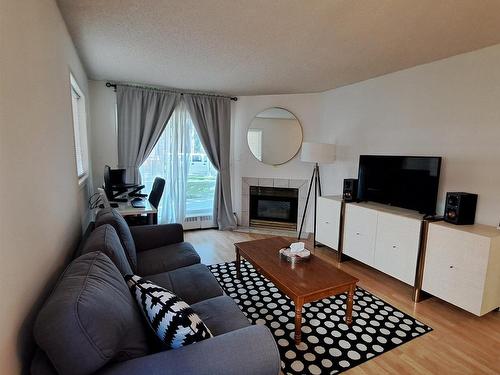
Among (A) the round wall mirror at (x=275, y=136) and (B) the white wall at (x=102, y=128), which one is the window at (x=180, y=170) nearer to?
(B) the white wall at (x=102, y=128)

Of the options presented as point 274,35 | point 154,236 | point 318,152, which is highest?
point 274,35

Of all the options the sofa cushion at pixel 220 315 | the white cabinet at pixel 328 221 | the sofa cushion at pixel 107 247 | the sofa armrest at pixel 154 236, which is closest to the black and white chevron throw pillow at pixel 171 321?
the sofa cushion at pixel 220 315

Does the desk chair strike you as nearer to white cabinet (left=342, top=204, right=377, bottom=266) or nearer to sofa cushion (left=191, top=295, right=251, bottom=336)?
sofa cushion (left=191, top=295, right=251, bottom=336)

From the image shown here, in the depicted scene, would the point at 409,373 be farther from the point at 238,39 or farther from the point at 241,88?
the point at 241,88

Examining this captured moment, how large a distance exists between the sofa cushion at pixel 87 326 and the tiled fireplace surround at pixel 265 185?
359 cm

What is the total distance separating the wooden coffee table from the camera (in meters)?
1.90

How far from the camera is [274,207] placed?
4797mm

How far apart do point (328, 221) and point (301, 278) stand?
171cm

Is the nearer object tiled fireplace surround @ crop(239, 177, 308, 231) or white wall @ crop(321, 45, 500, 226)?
white wall @ crop(321, 45, 500, 226)

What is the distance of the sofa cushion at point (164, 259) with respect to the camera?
2.15m

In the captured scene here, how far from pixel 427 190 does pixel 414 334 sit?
4.49ft

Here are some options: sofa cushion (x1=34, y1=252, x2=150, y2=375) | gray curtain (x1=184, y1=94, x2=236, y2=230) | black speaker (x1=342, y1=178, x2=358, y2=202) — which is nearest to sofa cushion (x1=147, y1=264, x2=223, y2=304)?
sofa cushion (x1=34, y1=252, x2=150, y2=375)

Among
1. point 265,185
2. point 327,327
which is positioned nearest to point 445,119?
point 327,327

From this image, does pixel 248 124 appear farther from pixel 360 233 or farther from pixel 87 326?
pixel 87 326
